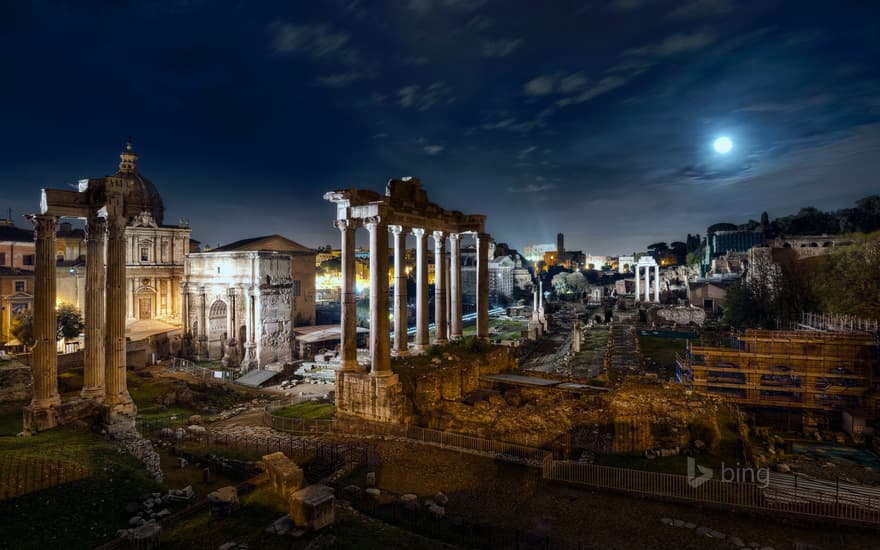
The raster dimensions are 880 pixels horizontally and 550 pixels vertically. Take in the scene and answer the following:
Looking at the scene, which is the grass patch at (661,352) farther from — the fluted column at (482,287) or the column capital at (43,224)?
the column capital at (43,224)

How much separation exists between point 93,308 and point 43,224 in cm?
313

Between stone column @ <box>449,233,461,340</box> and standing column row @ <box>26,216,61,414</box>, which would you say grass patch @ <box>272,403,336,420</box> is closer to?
stone column @ <box>449,233,461,340</box>

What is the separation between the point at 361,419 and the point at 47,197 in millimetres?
12479

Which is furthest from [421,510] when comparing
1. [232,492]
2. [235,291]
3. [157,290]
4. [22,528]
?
[157,290]

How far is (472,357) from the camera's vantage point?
21047 mm

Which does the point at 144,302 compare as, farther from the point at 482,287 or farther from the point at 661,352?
the point at 661,352

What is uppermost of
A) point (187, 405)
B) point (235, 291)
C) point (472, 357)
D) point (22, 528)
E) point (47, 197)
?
point (47, 197)

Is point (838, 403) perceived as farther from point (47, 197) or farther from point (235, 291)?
point (235, 291)

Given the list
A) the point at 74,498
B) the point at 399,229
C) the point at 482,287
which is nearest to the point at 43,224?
the point at 74,498

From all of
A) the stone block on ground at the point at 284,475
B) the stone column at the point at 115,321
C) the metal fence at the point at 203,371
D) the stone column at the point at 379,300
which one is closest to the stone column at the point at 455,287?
the stone column at the point at 379,300

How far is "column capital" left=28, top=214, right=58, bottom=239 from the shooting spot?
14.9m

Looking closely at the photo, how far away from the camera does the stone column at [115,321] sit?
1554 cm

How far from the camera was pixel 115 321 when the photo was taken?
1565 centimetres

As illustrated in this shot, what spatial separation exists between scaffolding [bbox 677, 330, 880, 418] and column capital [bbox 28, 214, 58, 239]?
89.9 feet
